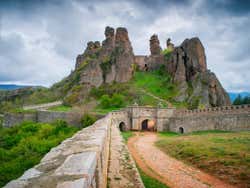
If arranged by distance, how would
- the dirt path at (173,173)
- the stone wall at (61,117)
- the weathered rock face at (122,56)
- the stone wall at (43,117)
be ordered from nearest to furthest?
the dirt path at (173,173), the stone wall at (61,117), the stone wall at (43,117), the weathered rock face at (122,56)

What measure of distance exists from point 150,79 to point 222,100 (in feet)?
69.6

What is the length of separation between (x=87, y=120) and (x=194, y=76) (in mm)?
23920

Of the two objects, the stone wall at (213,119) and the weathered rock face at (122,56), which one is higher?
the weathered rock face at (122,56)

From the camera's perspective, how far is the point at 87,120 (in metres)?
30.6

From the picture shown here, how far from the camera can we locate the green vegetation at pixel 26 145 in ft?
43.8

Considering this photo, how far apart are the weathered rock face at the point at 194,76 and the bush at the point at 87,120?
18548 mm

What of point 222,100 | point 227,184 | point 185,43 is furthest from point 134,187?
point 185,43

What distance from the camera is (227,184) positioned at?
9367mm

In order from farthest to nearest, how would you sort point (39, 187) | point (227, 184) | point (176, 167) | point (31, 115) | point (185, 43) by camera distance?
1. point (185, 43)
2. point (31, 115)
3. point (176, 167)
4. point (227, 184)
5. point (39, 187)

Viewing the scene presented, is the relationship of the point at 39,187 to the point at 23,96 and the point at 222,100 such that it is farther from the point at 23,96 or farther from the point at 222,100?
the point at 23,96

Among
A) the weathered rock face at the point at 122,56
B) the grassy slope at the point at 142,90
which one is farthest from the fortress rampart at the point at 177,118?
the weathered rock face at the point at 122,56

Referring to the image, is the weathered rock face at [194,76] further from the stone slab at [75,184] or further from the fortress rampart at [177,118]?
the stone slab at [75,184]

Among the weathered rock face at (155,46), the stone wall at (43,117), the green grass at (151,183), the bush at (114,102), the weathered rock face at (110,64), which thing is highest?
the weathered rock face at (155,46)

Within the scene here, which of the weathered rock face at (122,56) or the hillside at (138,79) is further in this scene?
the weathered rock face at (122,56)
